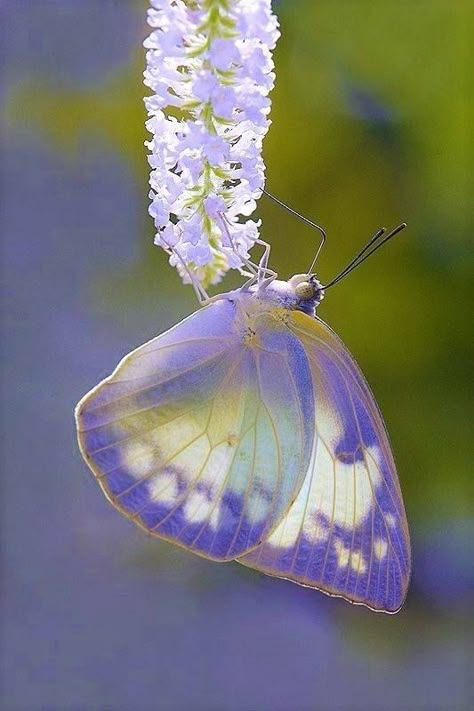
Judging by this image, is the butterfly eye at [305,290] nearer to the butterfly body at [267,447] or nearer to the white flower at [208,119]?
the butterfly body at [267,447]

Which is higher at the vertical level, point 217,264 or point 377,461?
point 217,264

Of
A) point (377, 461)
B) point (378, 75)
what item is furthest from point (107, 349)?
point (377, 461)

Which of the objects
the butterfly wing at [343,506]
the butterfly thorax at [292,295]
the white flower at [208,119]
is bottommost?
the butterfly wing at [343,506]

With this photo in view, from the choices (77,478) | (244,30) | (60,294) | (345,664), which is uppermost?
(244,30)

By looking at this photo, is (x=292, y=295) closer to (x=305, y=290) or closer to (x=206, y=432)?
(x=305, y=290)

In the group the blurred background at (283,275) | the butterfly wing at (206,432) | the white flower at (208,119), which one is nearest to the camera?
the white flower at (208,119)

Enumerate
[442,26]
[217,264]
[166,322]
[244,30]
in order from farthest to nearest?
[166,322] → [442,26] → [217,264] → [244,30]

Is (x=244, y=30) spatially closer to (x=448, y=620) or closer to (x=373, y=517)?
(x=373, y=517)

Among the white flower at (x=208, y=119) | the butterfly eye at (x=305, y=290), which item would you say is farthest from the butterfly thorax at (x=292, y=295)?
the white flower at (x=208, y=119)
